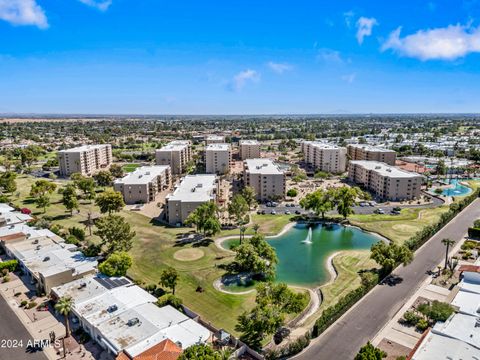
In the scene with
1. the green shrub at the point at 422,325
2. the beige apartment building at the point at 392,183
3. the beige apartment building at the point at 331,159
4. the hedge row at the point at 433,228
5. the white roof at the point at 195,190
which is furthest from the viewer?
the beige apartment building at the point at 331,159

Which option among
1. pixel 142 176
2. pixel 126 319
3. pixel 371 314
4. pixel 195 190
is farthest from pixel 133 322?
pixel 142 176

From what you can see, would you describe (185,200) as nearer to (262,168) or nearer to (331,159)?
(262,168)

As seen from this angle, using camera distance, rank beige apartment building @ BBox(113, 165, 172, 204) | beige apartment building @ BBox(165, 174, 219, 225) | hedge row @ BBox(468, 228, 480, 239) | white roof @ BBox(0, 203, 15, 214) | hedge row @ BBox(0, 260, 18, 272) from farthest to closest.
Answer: beige apartment building @ BBox(113, 165, 172, 204), white roof @ BBox(0, 203, 15, 214), beige apartment building @ BBox(165, 174, 219, 225), hedge row @ BBox(468, 228, 480, 239), hedge row @ BBox(0, 260, 18, 272)

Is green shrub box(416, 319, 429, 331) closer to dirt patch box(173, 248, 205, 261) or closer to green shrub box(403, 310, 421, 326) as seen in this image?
green shrub box(403, 310, 421, 326)

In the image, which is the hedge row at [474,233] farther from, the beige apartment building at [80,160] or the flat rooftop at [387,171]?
the beige apartment building at [80,160]

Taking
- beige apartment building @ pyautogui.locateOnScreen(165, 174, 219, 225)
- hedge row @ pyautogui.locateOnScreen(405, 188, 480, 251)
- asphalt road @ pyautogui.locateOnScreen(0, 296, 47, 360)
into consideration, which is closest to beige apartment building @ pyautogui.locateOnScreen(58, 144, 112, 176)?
beige apartment building @ pyautogui.locateOnScreen(165, 174, 219, 225)

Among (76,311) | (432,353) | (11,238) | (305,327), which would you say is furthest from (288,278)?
(11,238)

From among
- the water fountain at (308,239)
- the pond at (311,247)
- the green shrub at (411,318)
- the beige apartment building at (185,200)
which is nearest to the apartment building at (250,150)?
the beige apartment building at (185,200)

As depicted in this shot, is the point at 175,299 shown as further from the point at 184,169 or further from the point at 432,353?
the point at 184,169
